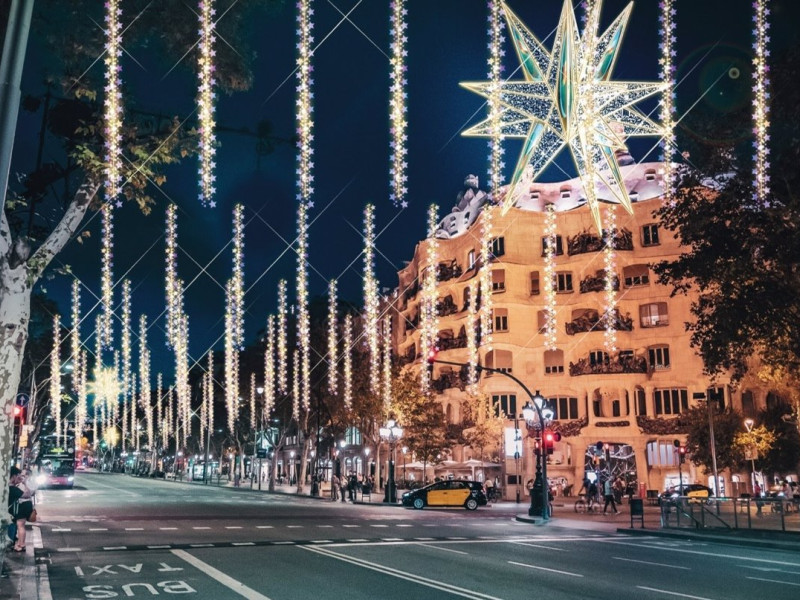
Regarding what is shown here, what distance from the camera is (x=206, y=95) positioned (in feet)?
47.4

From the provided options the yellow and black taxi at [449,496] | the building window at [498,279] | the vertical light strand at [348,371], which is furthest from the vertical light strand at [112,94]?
the building window at [498,279]

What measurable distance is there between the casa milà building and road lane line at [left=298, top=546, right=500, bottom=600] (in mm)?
Answer: 36051

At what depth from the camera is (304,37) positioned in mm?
15453

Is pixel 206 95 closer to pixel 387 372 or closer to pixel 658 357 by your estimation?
pixel 387 372

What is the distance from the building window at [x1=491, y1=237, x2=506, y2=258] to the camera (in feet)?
194

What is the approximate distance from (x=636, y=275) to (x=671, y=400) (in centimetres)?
1002

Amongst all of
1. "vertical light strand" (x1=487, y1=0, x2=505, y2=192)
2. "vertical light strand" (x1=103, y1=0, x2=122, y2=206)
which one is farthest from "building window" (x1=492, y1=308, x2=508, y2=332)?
"vertical light strand" (x1=103, y1=0, x2=122, y2=206)

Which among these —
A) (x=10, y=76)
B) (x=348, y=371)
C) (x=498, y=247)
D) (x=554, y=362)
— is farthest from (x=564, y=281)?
(x=10, y=76)

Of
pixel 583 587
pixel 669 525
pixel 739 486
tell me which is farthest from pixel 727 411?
pixel 583 587

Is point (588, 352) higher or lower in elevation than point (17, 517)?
higher

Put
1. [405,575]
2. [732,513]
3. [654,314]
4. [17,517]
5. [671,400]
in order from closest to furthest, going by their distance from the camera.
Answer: [405,575] → [17,517] → [732,513] → [671,400] → [654,314]

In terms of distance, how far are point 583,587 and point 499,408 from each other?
4422cm

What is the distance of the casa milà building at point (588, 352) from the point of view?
53.6 metres

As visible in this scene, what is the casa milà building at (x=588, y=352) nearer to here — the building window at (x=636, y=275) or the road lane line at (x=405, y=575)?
the building window at (x=636, y=275)
